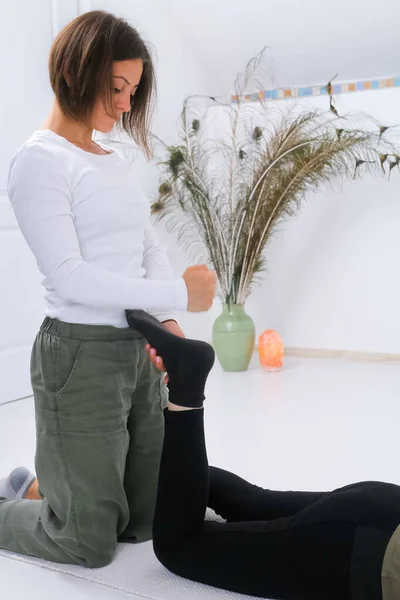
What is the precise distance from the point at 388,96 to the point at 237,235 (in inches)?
40.0

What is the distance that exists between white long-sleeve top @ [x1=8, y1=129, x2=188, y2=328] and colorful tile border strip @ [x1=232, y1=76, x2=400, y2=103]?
8.72ft

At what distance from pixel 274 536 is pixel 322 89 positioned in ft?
A: 10.4

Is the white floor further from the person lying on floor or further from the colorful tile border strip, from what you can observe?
the colorful tile border strip

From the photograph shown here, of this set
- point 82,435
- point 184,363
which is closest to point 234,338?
point 82,435

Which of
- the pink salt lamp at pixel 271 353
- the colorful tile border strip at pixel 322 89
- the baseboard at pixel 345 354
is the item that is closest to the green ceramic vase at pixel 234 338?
the pink salt lamp at pixel 271 353

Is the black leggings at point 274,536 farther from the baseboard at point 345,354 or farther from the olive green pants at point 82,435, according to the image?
the baseboard at point 345,354

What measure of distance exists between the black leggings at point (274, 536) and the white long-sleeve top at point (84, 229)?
26 centimetres

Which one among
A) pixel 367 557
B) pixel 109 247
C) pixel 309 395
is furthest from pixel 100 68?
pixel 309 395

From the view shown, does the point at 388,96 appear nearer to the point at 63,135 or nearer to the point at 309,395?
the point at 309,395

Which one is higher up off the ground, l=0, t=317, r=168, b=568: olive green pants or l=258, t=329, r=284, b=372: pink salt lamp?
l=0, t=317, r=168, b=568: olive green pants

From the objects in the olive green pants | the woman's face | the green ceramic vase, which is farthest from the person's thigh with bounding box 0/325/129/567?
the green ceramic vase

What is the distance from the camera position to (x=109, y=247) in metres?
1.70

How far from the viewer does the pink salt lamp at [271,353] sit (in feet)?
13.0

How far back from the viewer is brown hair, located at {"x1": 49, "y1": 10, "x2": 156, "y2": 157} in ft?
5.27
